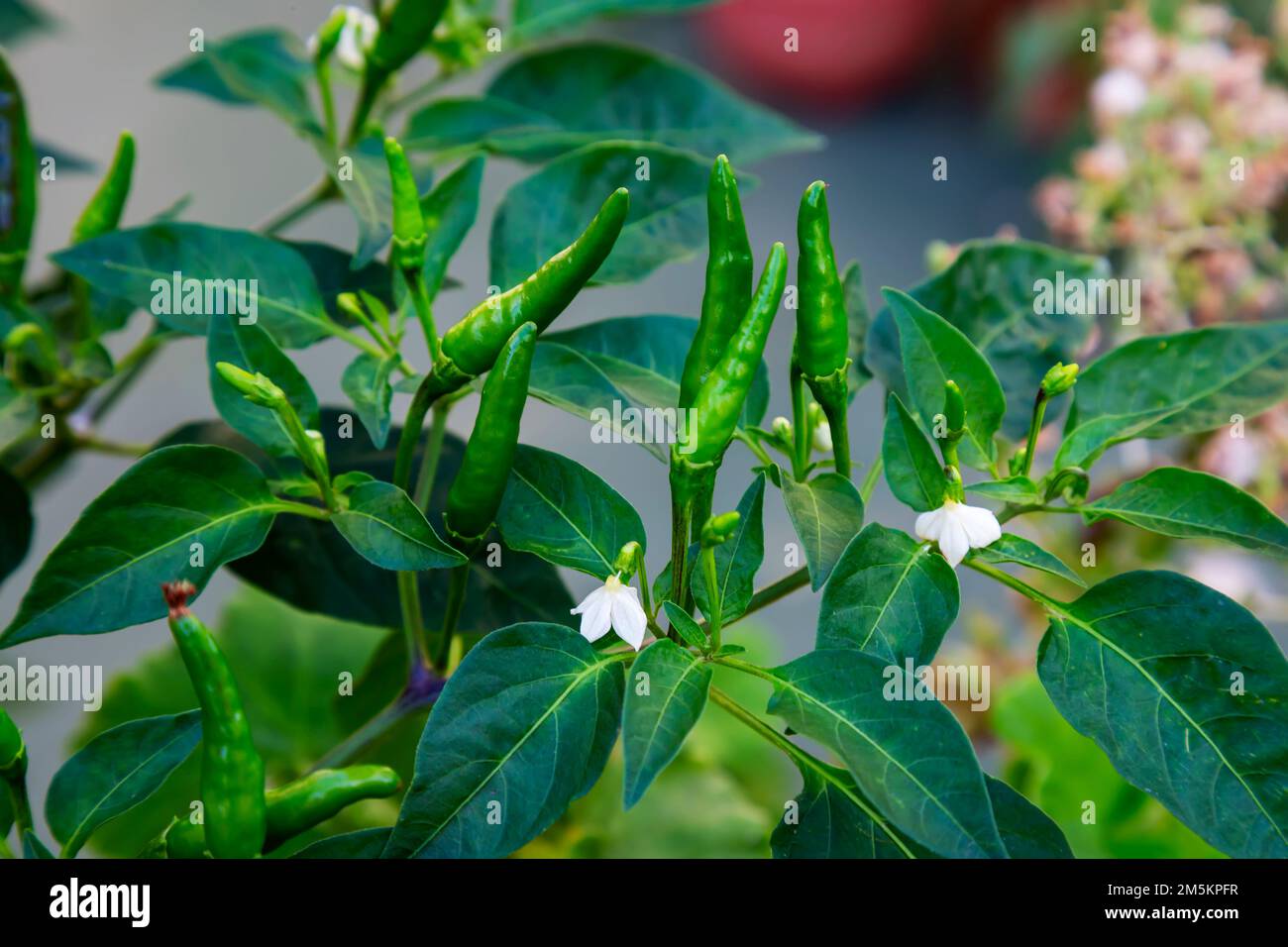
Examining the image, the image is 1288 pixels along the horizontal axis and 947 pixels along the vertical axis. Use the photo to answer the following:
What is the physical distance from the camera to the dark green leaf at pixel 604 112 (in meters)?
0.55

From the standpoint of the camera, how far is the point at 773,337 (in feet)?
4.65

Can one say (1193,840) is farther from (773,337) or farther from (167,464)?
(773,337)

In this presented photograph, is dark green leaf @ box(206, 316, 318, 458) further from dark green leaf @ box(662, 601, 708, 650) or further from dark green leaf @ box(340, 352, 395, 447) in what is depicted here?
dark green leaf @ box(662, 601, 708, 650)

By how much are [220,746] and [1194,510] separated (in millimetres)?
301

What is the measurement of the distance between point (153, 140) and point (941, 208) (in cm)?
101

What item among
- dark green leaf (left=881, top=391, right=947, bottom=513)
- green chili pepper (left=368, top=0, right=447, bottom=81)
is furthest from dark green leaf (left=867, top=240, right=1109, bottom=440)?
green chili pepper (left=368, top=0, right=447, bottom=81)

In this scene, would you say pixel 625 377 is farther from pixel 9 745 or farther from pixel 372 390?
pixel 9 745

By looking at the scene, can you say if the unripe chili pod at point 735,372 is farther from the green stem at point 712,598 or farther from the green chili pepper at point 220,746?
the green chili pepper at point 220,746

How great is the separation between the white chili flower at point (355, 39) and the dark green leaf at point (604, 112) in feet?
0.13

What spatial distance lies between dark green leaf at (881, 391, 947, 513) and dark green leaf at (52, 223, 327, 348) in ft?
0.69

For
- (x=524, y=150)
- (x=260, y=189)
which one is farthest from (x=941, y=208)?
(x=524, y=150)

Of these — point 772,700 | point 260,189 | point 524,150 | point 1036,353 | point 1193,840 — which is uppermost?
point 260,189

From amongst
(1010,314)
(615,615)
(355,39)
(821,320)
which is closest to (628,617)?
(615,615)

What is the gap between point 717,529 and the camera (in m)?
0.35
